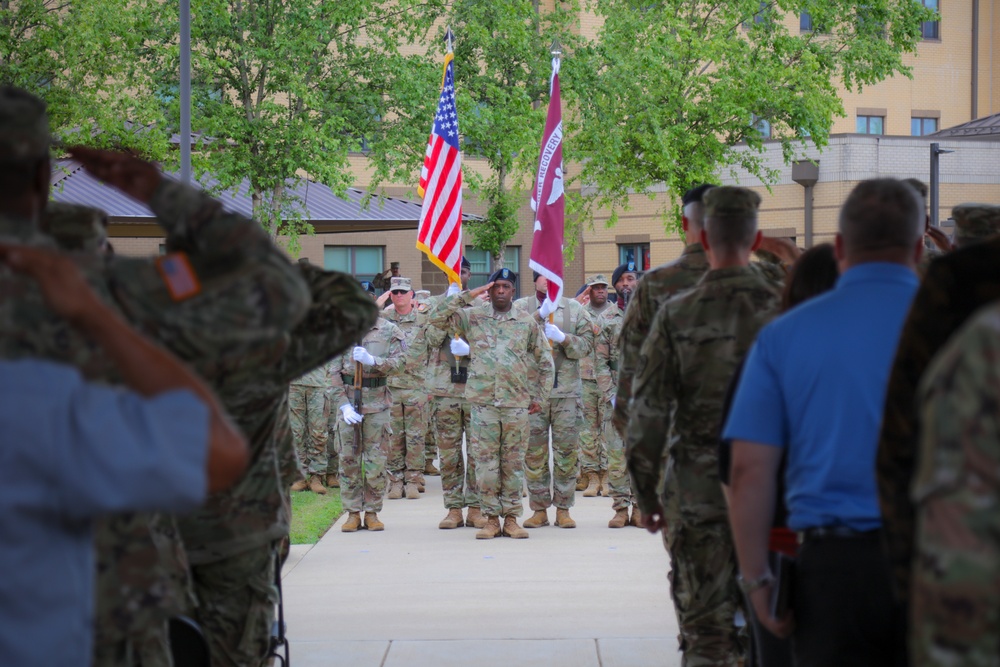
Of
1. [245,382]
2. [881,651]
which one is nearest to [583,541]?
[245,382]

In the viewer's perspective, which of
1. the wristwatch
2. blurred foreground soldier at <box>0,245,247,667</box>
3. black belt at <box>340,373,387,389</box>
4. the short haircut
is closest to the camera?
blurred foreground soldier at <box>0,245,247,667</box>

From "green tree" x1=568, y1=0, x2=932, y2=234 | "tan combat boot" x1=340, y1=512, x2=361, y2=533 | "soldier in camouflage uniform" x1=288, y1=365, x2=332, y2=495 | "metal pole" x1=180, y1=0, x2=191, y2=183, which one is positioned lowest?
"tan combat boot" x1=340, y1=512, x2=361, y2=533

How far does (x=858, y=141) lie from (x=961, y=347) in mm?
32405

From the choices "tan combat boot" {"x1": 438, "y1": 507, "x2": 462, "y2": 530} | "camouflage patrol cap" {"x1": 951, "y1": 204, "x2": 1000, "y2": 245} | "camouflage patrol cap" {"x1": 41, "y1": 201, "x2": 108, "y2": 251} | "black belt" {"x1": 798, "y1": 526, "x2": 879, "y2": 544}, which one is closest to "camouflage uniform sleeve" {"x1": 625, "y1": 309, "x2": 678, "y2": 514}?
"black belt" {"x1": 798, "y1": 526, "x2": 879, "y2": 544}

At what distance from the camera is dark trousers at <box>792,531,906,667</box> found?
3.24 meters

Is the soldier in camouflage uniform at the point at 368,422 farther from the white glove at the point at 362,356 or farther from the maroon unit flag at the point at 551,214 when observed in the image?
the maroon unit flag at the point at 551,214

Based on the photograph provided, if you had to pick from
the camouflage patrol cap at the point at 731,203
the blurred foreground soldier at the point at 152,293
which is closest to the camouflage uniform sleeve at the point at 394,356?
the camouflage patrol cap at the point at 731,203

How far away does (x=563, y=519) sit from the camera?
1187 cm

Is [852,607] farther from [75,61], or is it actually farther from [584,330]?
[75,61]

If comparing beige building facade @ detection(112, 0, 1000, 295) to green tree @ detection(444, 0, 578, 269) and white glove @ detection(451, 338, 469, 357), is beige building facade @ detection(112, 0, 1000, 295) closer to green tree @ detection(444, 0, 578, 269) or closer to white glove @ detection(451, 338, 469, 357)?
green tree @ detection(444, 0, 578, 269)

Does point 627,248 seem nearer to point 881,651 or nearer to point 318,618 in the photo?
point 318,618

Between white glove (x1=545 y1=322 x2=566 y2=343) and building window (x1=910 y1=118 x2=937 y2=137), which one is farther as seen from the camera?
building window (x1=910 y1=118 x2=937 y2=137)

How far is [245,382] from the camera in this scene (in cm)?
443

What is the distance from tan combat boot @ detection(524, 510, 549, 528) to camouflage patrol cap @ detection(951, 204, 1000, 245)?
256 inches
